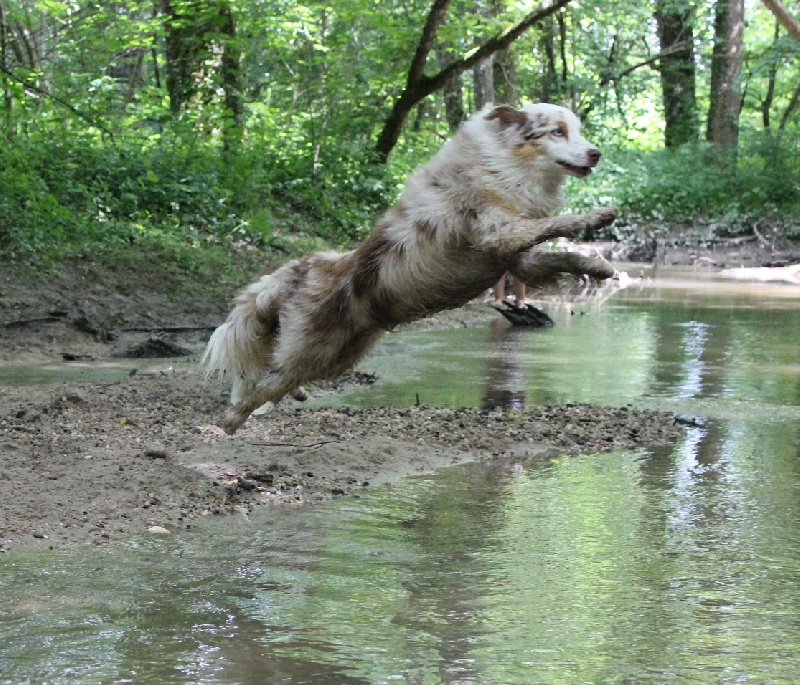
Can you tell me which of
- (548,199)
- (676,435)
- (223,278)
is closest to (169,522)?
(548,199)

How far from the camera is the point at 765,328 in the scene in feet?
42.6

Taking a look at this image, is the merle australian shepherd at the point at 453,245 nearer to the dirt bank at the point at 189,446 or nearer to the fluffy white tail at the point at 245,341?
the fluffy white tail at the point at 245,341

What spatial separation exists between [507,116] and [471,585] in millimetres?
2561

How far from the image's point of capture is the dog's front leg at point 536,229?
5.20 metres

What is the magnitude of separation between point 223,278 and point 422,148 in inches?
350

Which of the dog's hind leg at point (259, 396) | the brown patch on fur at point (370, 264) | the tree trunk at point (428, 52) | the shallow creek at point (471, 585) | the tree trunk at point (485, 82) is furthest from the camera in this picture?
the tree trunk at point (485, 82)

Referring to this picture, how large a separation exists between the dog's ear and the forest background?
3.37m

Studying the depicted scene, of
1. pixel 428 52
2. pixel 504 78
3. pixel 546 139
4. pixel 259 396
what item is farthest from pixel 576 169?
pixel 504 78

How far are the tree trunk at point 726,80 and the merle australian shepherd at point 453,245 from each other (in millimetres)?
25218

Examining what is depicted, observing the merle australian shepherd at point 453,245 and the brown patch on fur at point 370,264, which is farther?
the brown patch on fur at point 370,264

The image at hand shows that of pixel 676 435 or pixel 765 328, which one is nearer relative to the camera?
pixel 676 435

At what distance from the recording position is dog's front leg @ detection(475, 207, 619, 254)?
5203 mm

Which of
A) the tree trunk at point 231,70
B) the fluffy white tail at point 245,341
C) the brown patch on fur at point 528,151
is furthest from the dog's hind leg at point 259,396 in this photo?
the tree trunk at point 231,70

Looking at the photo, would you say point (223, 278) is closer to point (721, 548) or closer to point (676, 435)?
point (676, 435)
